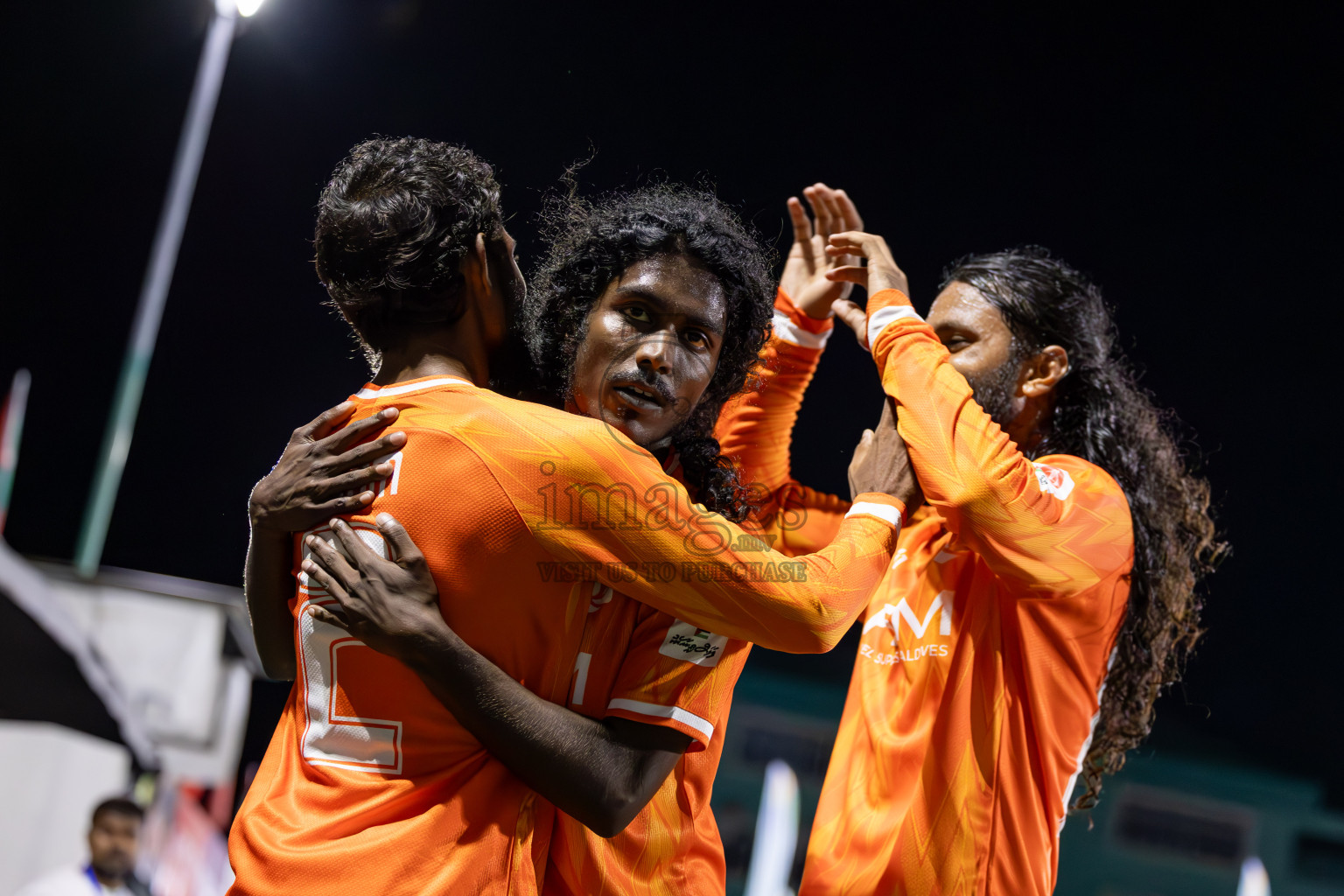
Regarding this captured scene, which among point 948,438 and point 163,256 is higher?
point 163,256

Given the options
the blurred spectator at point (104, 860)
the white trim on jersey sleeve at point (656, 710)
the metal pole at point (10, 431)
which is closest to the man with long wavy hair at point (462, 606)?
the white trim on jersey sleeve at point (656, 710)

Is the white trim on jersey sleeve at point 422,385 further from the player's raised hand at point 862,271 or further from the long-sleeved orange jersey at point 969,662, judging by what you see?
the player's raised hand at point 862,271

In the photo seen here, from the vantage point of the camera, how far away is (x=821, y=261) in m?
2.21

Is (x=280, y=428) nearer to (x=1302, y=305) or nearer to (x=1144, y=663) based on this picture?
(x=1144, y=663)

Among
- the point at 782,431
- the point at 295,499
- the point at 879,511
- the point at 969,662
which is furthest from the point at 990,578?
the point at 295,499

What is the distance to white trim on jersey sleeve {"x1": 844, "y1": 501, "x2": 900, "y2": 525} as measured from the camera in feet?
4.90

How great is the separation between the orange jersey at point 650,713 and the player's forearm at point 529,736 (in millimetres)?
83

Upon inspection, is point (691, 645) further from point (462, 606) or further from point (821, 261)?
point (821, 261)

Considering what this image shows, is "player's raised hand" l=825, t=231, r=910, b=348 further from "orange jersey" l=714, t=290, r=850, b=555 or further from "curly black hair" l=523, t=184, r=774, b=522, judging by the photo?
"curly black hair" l=523, t=184, r=774, b=522

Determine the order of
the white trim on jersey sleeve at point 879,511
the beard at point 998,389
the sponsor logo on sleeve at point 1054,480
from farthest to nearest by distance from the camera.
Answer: the beard at point 998,389, the sponsor logo on sleeve at point 1054,480, the white trim on jersey sleeve at point 879,511

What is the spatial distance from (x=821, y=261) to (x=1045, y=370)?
58 cm

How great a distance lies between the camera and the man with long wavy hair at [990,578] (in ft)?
5.51

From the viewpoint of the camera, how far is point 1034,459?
2.09m

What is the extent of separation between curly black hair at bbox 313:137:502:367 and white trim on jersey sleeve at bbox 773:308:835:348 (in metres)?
0.95
